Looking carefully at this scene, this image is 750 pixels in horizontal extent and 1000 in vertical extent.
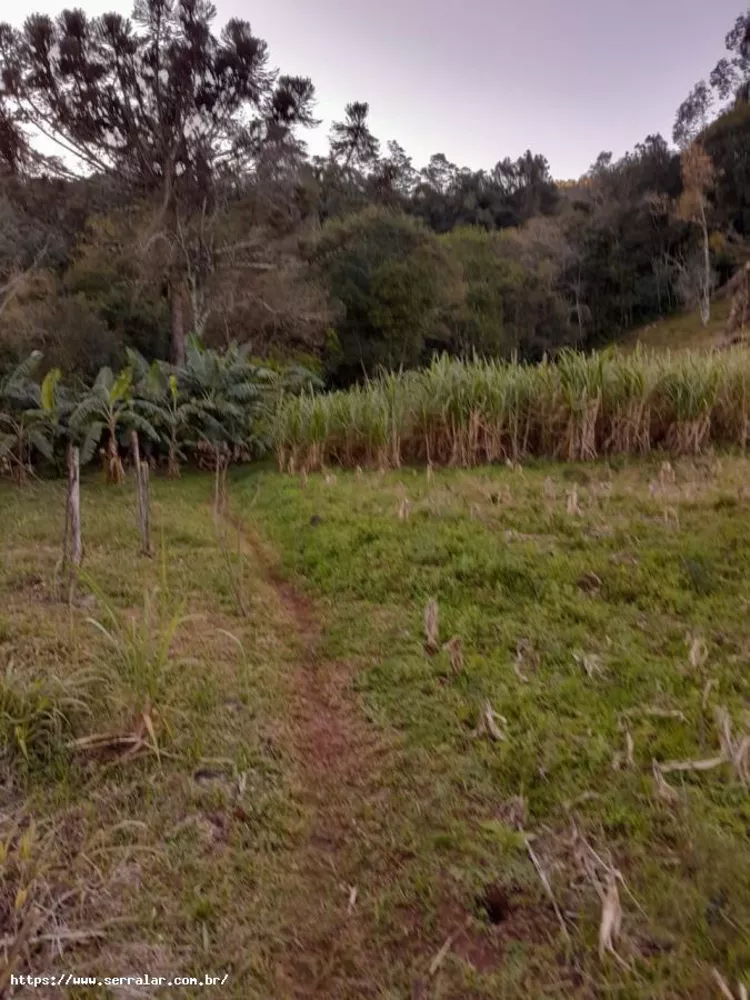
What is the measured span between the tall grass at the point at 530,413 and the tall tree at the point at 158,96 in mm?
4924

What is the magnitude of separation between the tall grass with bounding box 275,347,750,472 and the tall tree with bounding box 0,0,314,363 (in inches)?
194

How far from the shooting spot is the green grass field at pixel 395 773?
5.46 feet

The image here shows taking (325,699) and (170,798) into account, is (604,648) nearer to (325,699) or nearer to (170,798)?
(325,699)

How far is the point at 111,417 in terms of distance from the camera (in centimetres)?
737

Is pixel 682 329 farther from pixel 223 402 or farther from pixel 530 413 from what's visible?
pixel 223 402

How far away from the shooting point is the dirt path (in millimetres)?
1672

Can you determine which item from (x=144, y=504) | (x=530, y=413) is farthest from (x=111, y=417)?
(x=530, y=413)

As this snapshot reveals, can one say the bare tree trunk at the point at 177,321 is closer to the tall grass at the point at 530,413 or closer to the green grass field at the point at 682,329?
the tall grass at the point at 530,413

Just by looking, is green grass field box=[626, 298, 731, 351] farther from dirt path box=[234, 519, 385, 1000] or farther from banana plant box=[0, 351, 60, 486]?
dirt path box=[234, 519, 385, 1000]

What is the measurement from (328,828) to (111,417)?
6.15m

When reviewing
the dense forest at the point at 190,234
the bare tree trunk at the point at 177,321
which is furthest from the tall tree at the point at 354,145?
the bare tree trunk at the point at 177,321

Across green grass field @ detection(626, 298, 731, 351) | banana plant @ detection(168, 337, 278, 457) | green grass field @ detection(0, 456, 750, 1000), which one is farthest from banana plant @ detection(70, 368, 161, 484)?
green grass field @ detection(626, 298, 731, 351)

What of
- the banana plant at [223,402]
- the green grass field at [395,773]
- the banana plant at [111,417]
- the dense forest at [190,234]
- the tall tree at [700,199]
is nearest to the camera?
the green grass field at [395,773]

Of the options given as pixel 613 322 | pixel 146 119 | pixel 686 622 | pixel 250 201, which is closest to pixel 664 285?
pixel 613 322
